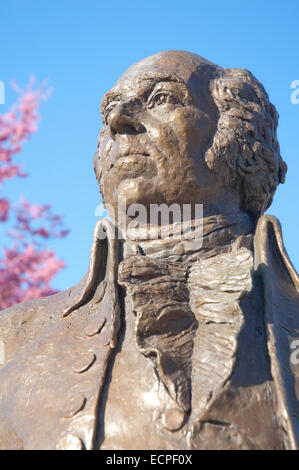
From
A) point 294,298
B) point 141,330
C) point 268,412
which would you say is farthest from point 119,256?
A: point 268,412

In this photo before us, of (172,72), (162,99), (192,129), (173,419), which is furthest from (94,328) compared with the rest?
(172,72)

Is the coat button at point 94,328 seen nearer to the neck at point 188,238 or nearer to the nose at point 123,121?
the neck at point 188,238

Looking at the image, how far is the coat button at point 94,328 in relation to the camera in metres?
3.84

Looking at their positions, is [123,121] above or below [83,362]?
above

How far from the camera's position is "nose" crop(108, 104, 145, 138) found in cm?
410

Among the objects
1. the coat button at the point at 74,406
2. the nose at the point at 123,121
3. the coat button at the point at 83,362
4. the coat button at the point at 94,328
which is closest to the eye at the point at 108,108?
the nose at the point at 123,121

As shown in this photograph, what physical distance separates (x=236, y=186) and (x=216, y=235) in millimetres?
388

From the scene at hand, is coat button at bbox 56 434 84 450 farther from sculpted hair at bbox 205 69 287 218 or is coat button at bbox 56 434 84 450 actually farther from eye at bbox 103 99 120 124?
eye at bbox 103 99 120 124

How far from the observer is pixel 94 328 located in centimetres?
386

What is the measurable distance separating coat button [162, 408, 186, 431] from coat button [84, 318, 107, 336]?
660mm

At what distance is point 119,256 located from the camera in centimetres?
407

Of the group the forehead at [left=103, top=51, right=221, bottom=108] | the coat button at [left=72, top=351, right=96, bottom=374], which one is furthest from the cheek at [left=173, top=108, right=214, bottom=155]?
the coat button at [left=72, top=351, right=96, bottom=374]

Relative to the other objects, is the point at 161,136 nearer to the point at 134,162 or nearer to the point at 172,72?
the point at 134,162

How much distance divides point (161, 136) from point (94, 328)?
3.24 feet
